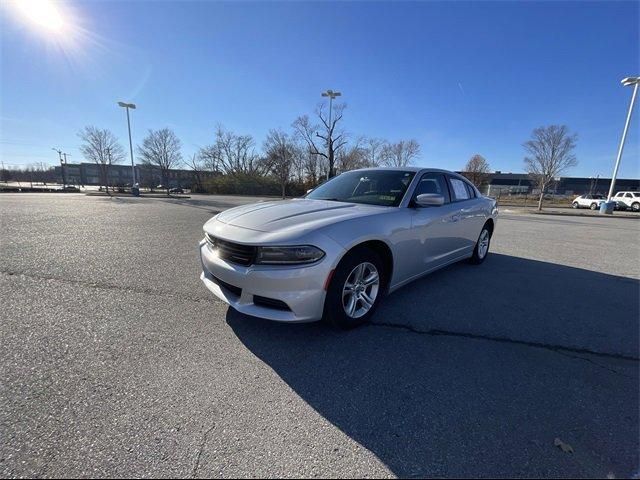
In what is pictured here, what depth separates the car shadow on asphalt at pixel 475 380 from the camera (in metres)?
1.61

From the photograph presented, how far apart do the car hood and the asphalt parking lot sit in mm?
1000

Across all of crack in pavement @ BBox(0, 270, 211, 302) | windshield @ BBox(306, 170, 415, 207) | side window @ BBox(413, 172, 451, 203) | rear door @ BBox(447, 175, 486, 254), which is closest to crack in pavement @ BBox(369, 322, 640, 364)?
windshield @ BBox(306, 170, 415, 207)

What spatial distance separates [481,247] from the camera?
5449mm

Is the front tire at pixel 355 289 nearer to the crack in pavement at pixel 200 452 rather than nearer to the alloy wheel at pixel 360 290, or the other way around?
the alloy wheel at pixel 360 290

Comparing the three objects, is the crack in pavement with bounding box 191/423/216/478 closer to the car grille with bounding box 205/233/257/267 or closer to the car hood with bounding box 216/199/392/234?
the car grille with bounding box 205/233/257/267

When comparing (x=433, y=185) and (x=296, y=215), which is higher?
(x=433, y=185)

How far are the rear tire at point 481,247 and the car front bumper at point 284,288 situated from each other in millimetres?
3891

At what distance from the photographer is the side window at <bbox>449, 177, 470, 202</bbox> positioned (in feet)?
14.8

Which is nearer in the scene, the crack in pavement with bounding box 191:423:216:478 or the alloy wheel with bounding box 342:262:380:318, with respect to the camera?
the crack in pavement with bounding box 191:423:216:478

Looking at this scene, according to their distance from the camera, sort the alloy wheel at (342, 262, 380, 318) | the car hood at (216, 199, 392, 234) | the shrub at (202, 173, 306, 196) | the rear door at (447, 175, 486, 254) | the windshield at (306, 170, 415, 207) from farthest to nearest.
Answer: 1. the shrub at (202, 173, 306, 196)
2. the rear door at (447, 175, 486, 254)
3. the windshield at (306, 170, 415, 207)
4. the alloy wheel at (342, 262, 380, 318)
5. the car hood at (216, 199, 392, 234)

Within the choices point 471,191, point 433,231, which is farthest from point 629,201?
point 433,231

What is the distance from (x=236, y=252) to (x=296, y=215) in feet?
2.30

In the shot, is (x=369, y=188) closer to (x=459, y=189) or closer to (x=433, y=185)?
(x=433, y=185)

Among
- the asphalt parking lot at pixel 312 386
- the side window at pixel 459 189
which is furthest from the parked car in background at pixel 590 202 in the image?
the asphalt parking lot at pixel 312 386
